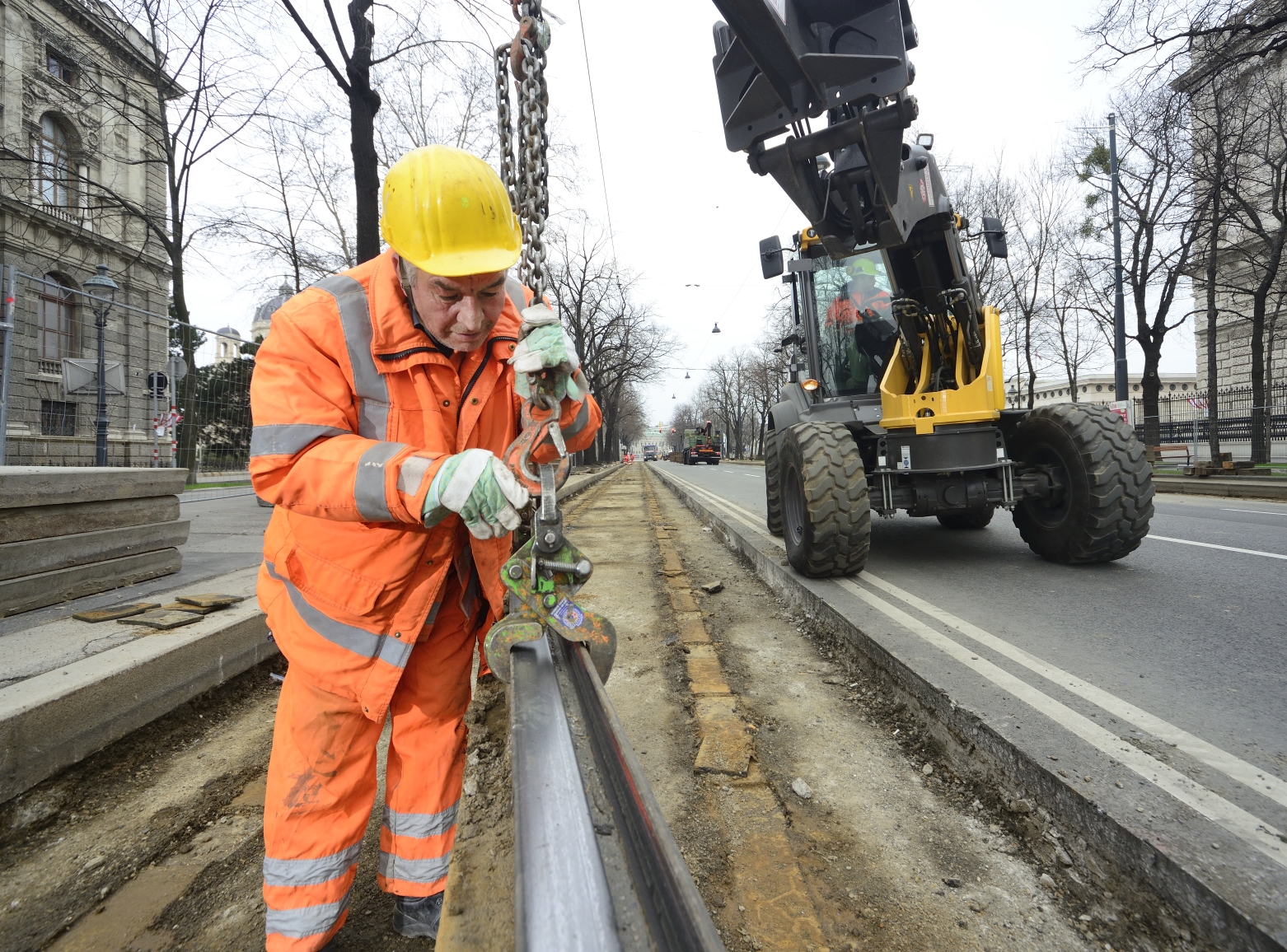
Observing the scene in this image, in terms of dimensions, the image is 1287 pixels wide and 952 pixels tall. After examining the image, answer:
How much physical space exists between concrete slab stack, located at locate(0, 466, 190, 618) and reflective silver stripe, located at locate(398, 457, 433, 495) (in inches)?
123

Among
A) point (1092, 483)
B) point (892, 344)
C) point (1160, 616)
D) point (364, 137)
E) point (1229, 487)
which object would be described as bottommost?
point (1160, 616)

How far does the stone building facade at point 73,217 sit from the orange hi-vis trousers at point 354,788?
225 inches

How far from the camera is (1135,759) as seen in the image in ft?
6.33

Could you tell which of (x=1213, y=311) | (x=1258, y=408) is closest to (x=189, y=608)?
(x=1258, y=408)

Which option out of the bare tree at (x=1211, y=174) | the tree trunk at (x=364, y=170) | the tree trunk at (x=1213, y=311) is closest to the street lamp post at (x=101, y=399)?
the tree trunk at (x=364, y=170)

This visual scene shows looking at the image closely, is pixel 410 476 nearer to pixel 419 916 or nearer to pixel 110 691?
pixel 419 916

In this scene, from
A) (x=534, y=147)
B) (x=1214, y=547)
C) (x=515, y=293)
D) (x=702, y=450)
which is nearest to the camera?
(x=534, y=147)

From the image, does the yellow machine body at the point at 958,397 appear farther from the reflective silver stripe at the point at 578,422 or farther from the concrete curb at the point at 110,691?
the concrete curb at the point at 110,691

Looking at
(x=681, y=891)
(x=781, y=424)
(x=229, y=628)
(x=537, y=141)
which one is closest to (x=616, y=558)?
(x=781, y=424)

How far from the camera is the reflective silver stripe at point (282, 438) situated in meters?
1.53

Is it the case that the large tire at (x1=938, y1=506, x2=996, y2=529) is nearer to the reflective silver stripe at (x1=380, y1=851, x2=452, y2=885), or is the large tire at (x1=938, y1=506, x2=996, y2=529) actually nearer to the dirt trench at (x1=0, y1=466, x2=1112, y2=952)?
the dirt trench at (x1=0, y1=466, x2=1112, y2=952)

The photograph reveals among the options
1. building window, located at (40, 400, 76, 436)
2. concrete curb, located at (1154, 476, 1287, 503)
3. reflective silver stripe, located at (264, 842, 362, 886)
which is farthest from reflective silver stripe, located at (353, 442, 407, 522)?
concrete curb, located at (1154, 476, 1287, 503)

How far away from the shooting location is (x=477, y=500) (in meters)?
1.48

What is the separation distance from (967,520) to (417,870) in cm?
648
